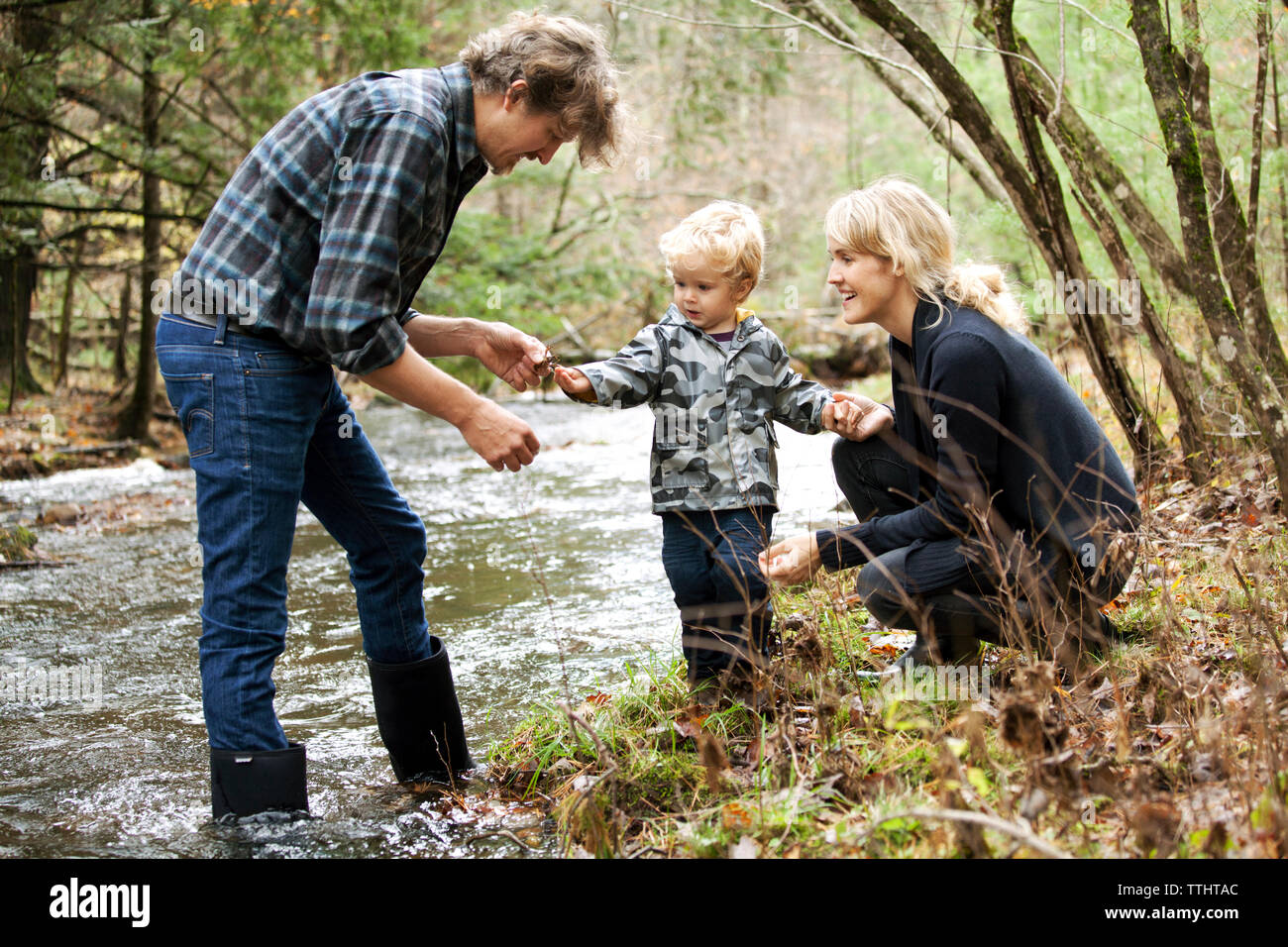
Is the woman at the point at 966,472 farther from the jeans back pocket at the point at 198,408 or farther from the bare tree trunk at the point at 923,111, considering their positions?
the bare tree trunk at the point at 923,111

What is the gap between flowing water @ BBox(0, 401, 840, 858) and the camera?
2713mm

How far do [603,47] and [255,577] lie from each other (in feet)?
5.19

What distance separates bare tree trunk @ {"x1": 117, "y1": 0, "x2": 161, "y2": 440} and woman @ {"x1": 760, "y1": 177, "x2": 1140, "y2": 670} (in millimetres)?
8528

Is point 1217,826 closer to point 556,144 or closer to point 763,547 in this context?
point 763,547

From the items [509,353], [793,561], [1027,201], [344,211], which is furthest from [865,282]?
[1027,201]

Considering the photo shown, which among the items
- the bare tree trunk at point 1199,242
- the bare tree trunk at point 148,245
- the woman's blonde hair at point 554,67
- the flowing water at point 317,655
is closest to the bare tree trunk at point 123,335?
the bare tree trunk at point 148,245

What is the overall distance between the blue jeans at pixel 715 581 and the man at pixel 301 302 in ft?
2.44

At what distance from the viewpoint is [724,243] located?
10.4ft

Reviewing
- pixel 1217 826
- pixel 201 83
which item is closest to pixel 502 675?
pixel 1217 826

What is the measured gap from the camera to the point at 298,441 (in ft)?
8.48

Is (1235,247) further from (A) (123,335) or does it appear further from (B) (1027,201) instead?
(A) (123,335)

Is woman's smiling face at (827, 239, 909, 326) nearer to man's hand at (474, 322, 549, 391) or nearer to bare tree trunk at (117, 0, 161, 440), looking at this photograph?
man's hand at (474, 322, 549, 391)

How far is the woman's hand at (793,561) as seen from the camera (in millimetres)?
2795
